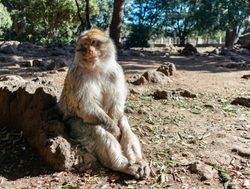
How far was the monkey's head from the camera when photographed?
4.22m

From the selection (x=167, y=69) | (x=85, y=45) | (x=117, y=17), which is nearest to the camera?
(x=85, y=45)

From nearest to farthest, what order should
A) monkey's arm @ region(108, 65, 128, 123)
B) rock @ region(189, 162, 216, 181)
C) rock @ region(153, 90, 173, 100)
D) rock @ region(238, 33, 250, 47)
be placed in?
rock @ region(189, 162, 216, 181) < monkey's arm @ region(108, 65, 128, 123) < rock @ region(153, 90, 173, 100) < rock @ region(238, 33, 250, 47)

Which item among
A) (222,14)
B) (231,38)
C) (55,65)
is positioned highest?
(222,14)

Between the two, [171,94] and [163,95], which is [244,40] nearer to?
[171,94]

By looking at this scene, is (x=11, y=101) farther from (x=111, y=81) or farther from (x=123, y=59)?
(x=123, y=59)

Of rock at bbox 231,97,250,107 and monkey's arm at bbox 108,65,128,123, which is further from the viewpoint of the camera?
rock at bbox 231,97,250,107

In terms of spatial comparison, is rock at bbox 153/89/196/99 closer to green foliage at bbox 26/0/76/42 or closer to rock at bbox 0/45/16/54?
rock at bbox 0/45/16/54

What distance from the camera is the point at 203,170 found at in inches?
173

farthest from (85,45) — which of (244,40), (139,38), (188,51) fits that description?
(244,40)

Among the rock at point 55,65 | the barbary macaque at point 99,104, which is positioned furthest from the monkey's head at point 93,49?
the rock at point 55,65

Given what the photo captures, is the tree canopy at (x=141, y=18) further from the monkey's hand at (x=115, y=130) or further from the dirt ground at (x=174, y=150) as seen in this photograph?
the monkey's hand at (x=115, y=130)

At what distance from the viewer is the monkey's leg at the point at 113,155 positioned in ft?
14.1

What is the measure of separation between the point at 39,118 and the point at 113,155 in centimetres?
111

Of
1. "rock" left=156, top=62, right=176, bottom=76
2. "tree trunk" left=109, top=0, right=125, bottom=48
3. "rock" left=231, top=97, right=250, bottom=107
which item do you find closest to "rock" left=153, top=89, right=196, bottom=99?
"rock" left=231, top=97, right=250, bottom=107
